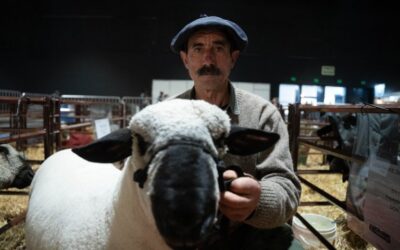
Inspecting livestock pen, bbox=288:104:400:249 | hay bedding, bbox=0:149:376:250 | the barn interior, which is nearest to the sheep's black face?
livestock pen, bbox=288:104:400:249

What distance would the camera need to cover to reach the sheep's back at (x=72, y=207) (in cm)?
114

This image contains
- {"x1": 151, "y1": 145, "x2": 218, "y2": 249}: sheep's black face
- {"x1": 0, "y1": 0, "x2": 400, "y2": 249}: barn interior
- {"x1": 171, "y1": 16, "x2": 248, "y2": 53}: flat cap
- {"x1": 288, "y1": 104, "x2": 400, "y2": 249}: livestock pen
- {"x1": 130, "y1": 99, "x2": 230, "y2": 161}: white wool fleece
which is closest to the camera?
{"x1": 151, "y1": 145, "x2": 218, "y2": 249}: sheep's black face

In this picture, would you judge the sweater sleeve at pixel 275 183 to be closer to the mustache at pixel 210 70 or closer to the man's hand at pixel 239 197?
the man's hand at pixel 239 197

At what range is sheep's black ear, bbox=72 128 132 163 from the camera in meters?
0.98

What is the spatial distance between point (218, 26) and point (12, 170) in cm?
186

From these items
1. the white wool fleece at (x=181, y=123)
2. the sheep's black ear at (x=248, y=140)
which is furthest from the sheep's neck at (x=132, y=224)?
the sheep's black ear at (x=248, y=140)

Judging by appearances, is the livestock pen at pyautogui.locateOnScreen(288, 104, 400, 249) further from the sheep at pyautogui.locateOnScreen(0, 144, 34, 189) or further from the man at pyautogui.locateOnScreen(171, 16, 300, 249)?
the sheep at pyautogui.locateOnScreen(0, 144, 34, 189)

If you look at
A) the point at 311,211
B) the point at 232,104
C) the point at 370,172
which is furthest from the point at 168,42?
the point at 370,172

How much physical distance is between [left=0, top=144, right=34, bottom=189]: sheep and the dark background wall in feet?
33.6

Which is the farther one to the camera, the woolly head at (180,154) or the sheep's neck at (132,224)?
the sheep's neck at (132,224)

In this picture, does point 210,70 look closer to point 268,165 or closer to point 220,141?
point 268,165

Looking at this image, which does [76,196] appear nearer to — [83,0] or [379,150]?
[379,150]

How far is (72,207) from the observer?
128 cm

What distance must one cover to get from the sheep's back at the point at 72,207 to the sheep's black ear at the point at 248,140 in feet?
1.77
